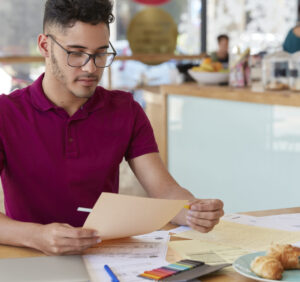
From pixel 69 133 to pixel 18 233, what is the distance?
1.25 ft

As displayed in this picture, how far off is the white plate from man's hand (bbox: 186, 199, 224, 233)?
9.0 inches

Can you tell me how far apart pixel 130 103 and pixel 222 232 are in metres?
0.53

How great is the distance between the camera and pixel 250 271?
1066 millimetres

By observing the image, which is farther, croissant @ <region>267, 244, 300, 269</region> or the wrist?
the wrist

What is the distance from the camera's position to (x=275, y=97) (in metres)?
2.93

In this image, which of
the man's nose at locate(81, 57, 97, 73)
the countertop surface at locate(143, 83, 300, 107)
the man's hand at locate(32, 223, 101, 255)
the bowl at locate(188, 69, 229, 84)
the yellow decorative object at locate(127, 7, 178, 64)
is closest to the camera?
the man's hand at locate(32, 223, 101, 255)

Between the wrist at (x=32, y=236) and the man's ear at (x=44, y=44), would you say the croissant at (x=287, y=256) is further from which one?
the man's ear at (x=44, y=44)

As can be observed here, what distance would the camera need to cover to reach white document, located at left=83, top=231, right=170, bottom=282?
113 centimetres

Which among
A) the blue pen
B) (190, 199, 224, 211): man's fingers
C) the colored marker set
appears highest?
(190, 199, 224, 211): man's fingers

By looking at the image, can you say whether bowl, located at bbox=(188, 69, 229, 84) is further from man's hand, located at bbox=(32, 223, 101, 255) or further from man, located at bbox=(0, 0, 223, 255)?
man's hand, located at bbox=(32, 223, 101, 255)

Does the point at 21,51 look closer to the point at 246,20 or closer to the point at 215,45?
the point at 215,45

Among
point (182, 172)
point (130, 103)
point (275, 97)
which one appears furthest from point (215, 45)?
point (130, 103)

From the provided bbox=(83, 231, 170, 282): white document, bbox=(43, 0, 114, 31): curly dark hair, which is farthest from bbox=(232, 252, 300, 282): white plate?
bbox=(43, 0, 114, 31): curly dark hair

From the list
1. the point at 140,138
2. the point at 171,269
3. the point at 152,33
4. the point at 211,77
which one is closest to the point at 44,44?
the point at 140,138
